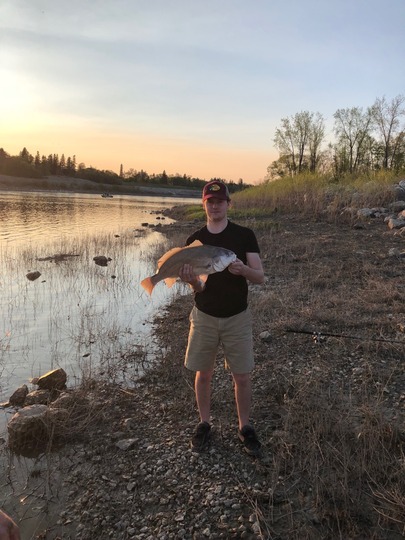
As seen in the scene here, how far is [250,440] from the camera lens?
386 cm

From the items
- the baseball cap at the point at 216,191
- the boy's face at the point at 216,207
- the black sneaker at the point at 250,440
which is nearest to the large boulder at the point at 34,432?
the black sneaker at the point at 250,440

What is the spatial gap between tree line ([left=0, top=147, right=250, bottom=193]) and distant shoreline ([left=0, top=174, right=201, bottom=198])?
4.58 meters

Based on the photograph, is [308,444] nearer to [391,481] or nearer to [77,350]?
[391,481]

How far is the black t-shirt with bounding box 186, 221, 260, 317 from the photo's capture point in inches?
147

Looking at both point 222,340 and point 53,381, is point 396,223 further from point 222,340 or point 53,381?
point 53,381

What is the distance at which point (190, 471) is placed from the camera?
371cm

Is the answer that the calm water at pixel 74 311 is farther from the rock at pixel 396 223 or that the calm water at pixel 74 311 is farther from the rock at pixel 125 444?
the rock at pixel 396 223

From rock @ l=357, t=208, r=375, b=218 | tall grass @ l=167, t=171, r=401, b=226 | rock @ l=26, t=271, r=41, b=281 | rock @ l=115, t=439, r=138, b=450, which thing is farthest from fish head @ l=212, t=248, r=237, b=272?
rock @ l=357, t=208, r=375, b=218

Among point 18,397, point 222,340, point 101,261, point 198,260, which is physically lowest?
point 18,397

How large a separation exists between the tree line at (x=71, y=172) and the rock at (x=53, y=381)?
80.0 m

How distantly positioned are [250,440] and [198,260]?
1.87 m

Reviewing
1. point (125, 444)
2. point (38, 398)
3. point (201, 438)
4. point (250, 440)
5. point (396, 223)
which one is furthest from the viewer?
point (396, 223)

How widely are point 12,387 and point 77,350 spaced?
4.97ft

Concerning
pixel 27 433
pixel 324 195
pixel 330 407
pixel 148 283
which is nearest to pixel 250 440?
pixel 330 407
